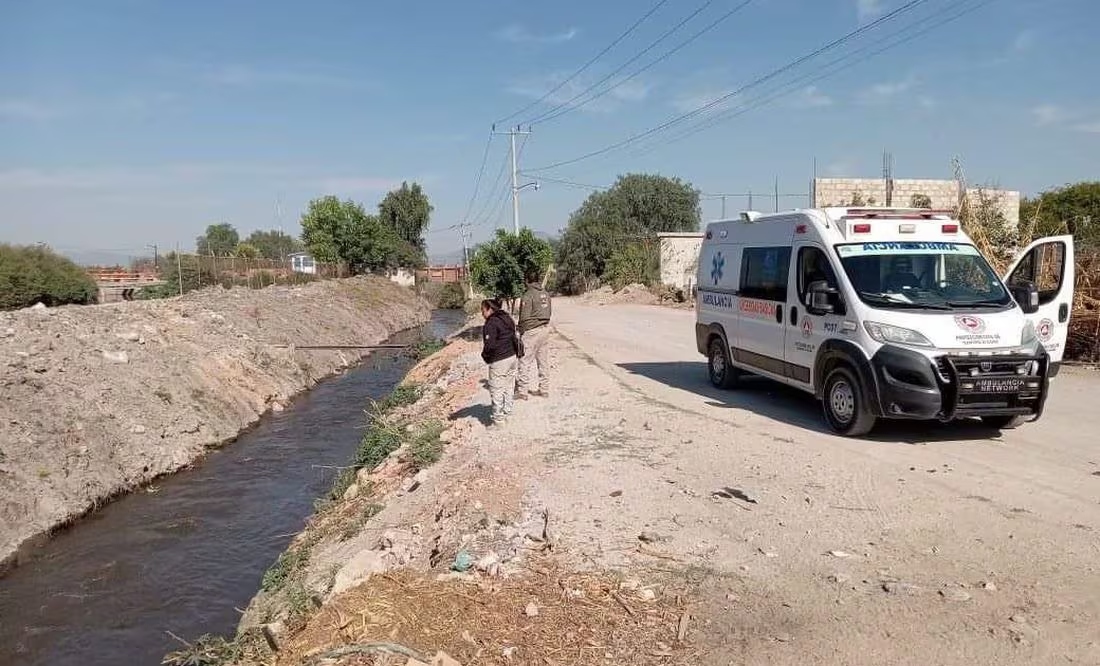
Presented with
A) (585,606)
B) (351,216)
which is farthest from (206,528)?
(351,216)

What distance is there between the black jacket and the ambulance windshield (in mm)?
3868

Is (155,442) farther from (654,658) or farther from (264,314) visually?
(264,314)

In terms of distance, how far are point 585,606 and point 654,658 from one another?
639mm

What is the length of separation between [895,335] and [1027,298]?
2.11m

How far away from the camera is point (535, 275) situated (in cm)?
1038

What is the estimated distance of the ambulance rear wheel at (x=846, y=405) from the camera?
322 inches

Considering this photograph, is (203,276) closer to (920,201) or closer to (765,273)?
(920,201)

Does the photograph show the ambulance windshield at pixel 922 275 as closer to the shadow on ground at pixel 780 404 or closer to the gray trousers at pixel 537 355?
the shadow on ground at pixel 780 404

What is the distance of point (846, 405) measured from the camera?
8.47 metres

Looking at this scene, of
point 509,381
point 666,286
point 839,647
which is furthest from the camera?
point 666,286

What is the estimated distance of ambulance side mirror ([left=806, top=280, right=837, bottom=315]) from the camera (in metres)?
8.55

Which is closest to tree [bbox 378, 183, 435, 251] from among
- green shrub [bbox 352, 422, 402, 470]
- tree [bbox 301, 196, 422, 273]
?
tree [bbox 301, 196, 422, 273]

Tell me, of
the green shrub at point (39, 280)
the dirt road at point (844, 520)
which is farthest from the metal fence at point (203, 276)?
the dirt road at point (844, 520)

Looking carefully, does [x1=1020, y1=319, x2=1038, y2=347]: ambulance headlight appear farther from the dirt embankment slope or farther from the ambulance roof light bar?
the dirt embankment slope
